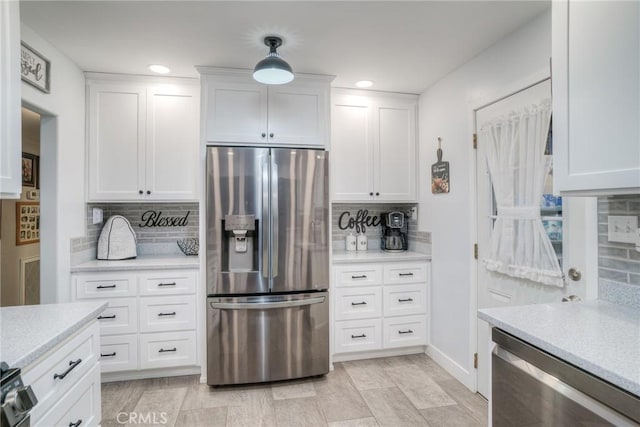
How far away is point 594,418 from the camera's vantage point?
88cm

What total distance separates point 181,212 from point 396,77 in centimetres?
231

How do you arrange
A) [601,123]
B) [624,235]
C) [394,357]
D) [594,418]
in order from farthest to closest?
[394,357]
[624,235]
[601,123]
[594,418]

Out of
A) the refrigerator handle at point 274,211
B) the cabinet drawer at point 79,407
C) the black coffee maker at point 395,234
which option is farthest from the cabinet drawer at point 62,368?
the black coffee maker at point 395,234

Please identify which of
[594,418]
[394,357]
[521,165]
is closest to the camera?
[594,418]

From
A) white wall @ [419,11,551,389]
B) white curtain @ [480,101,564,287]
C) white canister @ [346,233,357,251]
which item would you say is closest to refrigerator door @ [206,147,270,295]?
white canister @ [346,233,357,251]

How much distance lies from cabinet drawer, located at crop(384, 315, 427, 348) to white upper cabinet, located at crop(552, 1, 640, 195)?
6.15ft

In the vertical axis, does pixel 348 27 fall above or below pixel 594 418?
above

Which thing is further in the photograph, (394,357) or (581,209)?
(394,357)

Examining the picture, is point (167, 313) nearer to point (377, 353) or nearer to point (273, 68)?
point (377, 353)

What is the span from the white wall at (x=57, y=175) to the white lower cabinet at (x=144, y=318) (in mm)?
156

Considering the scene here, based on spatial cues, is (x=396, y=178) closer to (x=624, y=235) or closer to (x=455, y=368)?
(x=455, y=368)

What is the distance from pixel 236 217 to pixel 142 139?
1126 millimetres

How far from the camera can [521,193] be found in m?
1.97

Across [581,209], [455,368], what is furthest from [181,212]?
[581,209]
